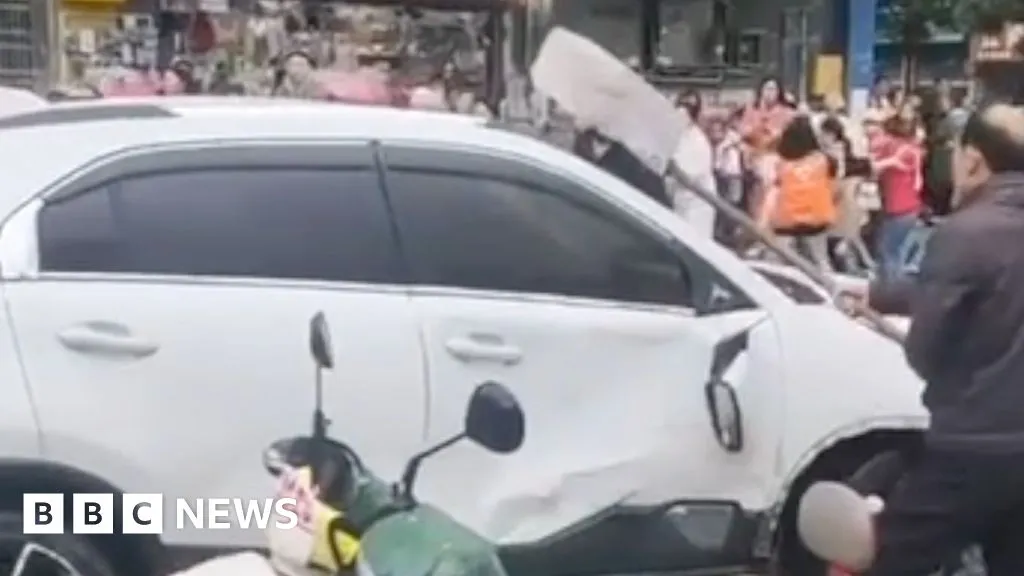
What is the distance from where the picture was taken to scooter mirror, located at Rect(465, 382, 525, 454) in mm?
3578

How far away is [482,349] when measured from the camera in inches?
205

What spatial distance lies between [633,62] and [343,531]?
16378 millimetres

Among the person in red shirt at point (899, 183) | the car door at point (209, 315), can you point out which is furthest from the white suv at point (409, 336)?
the person in red shirt at point (899, 183)

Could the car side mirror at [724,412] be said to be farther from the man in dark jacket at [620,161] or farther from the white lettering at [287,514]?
the white lettering at [287,514]

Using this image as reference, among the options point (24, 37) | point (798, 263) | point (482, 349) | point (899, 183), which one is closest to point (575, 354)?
point (482, 349)

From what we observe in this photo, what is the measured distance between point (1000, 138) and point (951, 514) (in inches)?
34.5

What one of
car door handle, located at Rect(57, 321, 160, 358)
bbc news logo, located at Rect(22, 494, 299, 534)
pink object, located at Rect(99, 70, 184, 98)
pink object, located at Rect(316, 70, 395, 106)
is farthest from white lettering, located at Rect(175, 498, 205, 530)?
pink object, located at Rect(99, 70, 184, 98)

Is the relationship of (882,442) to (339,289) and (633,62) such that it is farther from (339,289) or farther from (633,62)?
(633,62)

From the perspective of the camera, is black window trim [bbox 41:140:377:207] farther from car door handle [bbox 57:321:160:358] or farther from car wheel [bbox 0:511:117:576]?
car wheel [bbox 0:511:117:576]

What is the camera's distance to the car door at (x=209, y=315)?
4.90 meters

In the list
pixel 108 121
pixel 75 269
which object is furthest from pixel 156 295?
pixel 108 121

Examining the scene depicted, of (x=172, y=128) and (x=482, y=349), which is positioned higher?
(x=172, y=128)

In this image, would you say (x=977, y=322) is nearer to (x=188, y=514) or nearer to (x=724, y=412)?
(x=724, y=412)

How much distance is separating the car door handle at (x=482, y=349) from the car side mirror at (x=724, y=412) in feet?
1.90
